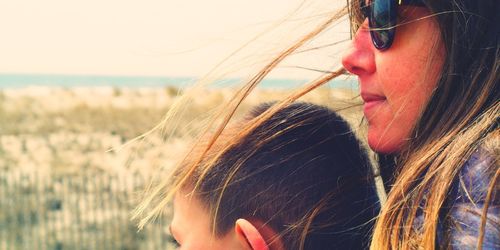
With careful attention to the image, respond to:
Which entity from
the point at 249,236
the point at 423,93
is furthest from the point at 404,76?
the point at 249,236

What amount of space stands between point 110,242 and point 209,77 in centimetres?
618

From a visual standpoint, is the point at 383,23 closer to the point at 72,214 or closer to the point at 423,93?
the point at 423,93

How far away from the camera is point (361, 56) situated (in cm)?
162

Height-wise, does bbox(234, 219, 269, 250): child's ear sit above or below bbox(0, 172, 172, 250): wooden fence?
above

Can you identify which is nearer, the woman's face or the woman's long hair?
the woman's long hair

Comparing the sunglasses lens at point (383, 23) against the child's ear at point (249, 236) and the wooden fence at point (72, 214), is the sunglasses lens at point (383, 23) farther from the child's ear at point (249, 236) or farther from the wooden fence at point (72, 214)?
the wooden fence at point (72, 214)

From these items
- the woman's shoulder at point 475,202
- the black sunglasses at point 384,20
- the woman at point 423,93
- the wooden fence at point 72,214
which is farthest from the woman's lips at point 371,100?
the wooden fence at point 72,214

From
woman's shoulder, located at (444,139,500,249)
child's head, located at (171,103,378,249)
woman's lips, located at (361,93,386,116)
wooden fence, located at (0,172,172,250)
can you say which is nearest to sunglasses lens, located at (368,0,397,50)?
woman's lips, located at (361,93,386,116)

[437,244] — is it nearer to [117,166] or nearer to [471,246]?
[471,246]

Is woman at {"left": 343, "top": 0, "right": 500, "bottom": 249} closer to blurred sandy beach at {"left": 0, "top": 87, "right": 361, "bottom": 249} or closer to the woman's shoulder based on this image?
the woman's shoulder

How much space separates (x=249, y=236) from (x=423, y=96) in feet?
1.47

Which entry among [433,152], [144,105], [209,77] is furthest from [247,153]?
[144,105]

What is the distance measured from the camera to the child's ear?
1455 millimetres

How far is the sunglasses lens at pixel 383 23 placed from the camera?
1557 millimetres
